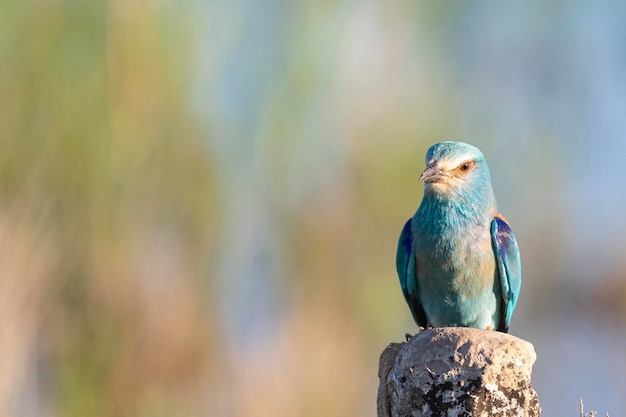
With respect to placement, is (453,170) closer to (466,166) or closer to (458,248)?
(466,166)

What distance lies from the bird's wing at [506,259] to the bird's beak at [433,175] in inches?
10.5

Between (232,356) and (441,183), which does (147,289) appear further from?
(441,183)

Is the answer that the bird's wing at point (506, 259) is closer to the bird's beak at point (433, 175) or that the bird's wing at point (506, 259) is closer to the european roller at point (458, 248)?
the european roller at point (458, 248)

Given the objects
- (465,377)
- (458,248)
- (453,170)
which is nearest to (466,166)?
(453,170)

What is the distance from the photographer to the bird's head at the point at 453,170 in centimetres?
286

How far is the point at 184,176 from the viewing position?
3.48 meters

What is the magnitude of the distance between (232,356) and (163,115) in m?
0.94

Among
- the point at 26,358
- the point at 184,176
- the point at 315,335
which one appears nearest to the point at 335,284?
the point at 315,335

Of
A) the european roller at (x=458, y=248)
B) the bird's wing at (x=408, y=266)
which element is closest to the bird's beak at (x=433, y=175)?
the european roller at (x=458, y=248)

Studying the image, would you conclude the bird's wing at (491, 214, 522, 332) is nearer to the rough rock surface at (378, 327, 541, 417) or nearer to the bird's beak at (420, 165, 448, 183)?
the bird's beak at (420, 165, 448, 183)

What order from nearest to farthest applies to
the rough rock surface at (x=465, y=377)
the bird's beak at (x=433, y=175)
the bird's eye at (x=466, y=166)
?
the rough rock surface at (x=465, y=377), the bird's beak at (x=433, y=175), the bird's eye at (x=466, y=166)

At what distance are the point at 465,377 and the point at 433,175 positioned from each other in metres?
1.19

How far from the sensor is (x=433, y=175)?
284 cm

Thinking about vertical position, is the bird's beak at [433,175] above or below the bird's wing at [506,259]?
above
